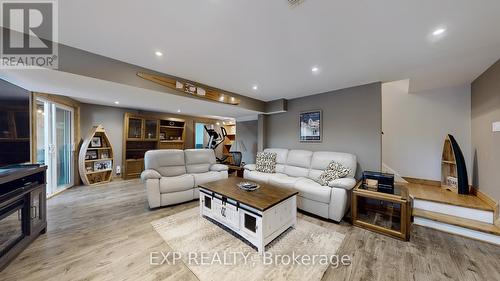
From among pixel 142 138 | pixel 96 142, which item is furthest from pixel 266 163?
pixel 96 142

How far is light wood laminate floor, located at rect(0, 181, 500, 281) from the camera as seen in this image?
63.5 inches

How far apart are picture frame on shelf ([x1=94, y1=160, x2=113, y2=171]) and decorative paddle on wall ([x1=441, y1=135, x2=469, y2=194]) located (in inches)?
302

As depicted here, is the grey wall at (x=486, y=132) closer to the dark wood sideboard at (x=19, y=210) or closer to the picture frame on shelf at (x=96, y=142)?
the dark wood sideboard at (x=19, y=210)

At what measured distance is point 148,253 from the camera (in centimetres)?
189

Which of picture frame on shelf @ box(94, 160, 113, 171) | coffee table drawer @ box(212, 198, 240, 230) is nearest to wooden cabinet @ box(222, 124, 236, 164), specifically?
picture frame on shelf @ box(94, 160, 113, 171)

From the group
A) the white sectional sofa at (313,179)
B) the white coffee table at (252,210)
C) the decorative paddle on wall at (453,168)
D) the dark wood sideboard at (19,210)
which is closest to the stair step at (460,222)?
the decorative paddle on wall at (453,168)

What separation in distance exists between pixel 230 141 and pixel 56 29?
5.68 m

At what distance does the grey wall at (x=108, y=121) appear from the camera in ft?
15.0

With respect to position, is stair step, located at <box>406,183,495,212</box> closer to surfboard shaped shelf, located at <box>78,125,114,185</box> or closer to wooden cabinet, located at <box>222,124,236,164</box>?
wooden cabinet, located at <box>222,124,236,164</box>

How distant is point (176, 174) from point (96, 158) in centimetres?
288

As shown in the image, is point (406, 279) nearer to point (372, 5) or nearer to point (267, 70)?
point (372, 5)

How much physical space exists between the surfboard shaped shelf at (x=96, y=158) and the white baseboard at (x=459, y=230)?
6.87m

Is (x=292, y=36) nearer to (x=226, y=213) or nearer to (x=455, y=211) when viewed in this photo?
(x=226, y=213)

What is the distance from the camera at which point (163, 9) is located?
142cm
